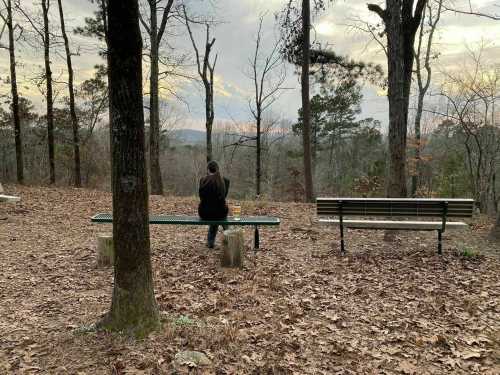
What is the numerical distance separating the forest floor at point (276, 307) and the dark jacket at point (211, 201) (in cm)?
66

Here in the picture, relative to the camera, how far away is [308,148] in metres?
13.7

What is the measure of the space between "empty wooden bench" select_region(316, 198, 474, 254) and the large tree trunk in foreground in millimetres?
3710

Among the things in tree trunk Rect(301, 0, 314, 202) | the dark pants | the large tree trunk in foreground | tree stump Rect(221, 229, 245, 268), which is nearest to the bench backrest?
tree stump Rect(221, 229, 245, 268)

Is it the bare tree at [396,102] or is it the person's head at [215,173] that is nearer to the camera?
the person's head at [215,173]

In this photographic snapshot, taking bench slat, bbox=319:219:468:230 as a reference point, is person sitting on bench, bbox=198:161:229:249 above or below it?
above

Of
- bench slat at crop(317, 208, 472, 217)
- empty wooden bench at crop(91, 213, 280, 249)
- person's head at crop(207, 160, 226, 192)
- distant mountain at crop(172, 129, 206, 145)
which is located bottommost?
empty wooden bench at crop(91, 213, 280, 249)

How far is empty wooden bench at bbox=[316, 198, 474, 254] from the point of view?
6.00 m

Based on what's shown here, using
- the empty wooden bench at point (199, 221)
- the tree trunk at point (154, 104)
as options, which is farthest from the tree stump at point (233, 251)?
the tree trunk at point (154, 104)

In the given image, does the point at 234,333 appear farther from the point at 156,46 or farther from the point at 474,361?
the point at 156,46

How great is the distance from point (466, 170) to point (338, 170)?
15516mm

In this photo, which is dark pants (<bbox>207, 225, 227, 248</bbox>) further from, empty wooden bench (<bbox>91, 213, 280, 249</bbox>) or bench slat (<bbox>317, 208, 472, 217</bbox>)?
bench slat (<bbox>317, 208, 472, 217</bbox>)

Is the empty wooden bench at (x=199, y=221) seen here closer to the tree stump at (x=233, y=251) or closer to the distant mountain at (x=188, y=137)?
the tree stump at (x=233, y=251)

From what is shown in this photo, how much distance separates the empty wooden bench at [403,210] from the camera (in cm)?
600

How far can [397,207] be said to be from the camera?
6.17m
